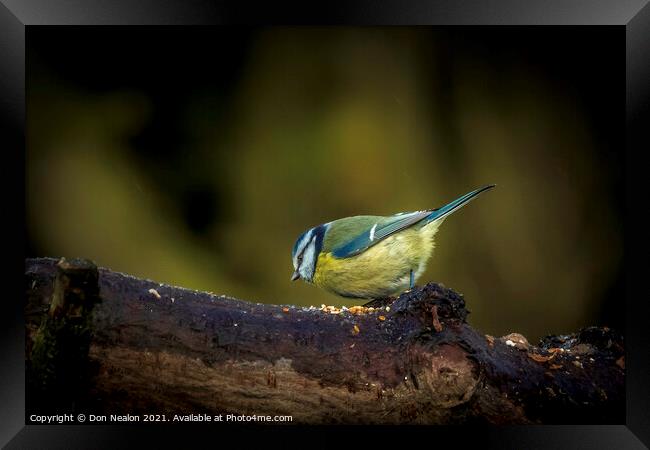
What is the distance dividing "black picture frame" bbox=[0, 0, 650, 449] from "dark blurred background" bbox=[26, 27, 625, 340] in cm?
92

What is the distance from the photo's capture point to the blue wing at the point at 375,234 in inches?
106

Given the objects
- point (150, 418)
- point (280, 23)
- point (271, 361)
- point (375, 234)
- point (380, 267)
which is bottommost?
point (150, 418)

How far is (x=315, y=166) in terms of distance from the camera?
11.3 ft

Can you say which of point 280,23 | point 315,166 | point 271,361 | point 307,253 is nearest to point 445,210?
point 307,253

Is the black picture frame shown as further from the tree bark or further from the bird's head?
the bird's head

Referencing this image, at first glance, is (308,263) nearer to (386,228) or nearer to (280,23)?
(386,228)

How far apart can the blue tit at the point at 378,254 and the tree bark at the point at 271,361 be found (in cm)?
81

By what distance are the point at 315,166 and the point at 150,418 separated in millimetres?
1844

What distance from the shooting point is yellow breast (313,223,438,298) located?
2.67 metres

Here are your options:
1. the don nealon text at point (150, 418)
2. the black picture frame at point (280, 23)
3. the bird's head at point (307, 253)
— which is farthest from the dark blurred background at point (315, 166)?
the don nealon text at point (150, 418)

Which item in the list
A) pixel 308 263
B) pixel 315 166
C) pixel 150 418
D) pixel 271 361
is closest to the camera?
pixel 271 361

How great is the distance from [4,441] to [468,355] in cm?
140

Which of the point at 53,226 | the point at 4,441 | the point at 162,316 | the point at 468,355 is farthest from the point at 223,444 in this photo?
the point at 53,226

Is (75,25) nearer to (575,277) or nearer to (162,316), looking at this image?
(162,316)
